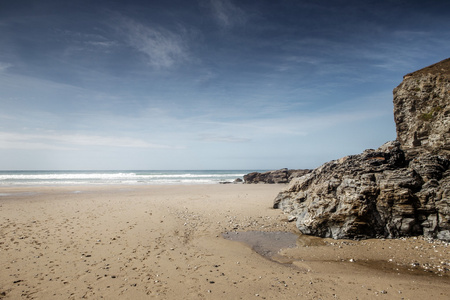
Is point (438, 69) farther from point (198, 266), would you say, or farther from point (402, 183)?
point (198, 266)

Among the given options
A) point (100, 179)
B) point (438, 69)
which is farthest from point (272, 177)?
point (100, 179)

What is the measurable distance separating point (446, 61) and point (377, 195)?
916cm

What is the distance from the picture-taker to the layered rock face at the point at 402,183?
8.07 m

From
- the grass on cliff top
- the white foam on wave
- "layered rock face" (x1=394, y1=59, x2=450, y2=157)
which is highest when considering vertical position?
the grass on cliff top

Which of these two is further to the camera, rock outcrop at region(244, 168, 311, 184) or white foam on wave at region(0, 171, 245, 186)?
rock outcrop at region(244, 168, 311, 184)

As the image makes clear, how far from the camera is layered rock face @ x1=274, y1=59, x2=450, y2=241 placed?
26.5 feet

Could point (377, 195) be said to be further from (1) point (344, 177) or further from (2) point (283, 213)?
(2) point (283, 213)

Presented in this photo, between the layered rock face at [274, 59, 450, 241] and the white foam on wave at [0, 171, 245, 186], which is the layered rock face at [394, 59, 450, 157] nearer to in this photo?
the layered rock face at [274, 59, 450, 241]

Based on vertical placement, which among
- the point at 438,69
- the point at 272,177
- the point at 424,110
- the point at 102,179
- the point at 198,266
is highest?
the point at 438,69

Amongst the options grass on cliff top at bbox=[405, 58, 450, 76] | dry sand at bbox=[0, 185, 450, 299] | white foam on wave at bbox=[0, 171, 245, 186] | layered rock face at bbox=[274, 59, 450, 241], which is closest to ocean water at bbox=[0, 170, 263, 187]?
white foam on wave at bbox=[0, 171, 245, 186]

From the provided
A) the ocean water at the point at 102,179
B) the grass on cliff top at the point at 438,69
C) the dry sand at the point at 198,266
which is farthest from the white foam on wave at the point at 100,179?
the grass on cliff top at the point at 438,69

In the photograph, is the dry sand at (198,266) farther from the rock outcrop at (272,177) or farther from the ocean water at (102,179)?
the ocean water at (102,179)

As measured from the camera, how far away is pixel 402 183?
8.38 metres

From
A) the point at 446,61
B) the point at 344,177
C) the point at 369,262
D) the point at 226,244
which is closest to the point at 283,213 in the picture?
the point at 344,177
